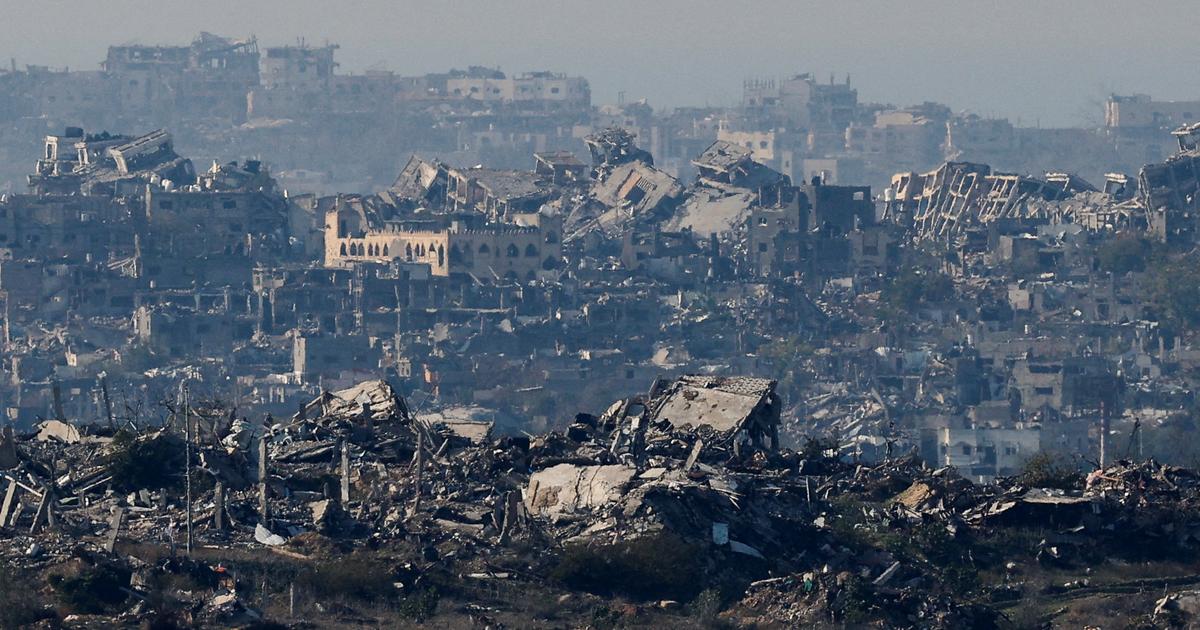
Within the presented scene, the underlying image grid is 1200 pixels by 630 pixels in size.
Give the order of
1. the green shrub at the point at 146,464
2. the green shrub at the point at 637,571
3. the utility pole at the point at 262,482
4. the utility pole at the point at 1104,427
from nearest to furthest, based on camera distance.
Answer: the green shrub at the point at 637,571
the utility pole at the point at 262,482
the green shrub at the point at 146,464
the utility pole at the point at 1104,427

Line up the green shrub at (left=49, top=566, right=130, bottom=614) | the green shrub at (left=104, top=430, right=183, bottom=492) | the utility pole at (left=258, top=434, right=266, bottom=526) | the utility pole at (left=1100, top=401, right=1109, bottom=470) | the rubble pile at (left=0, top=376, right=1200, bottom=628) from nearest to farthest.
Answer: the green shrub at (left=49, top=566, right=130, bottom=614)
the rubble pile at (left=0, top=376, right=1200, bottom=628)
the utility pole at (left=258, top=434, right=266, bottom=526)
the green shrub at (left=104, top=430, right=183, bottom=492)
the utility pole at (left=1100, top=401, right=1109, bottom=470)

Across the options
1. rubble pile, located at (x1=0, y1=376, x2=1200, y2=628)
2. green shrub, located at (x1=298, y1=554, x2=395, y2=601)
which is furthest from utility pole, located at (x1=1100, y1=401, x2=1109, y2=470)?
green shrub, located at (x1=298, y1=554, x2=395, y2=601)

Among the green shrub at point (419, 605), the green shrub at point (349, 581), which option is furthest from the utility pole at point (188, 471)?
the green shrub at point (419, 605)

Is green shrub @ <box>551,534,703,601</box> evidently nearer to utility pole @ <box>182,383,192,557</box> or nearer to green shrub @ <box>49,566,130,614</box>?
utility pole @ <box>182,383,192,557</box>

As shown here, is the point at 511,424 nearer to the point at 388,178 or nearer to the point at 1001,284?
the point at 1001,284

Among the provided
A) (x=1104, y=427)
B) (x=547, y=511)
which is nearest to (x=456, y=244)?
(x=1104, y=427)

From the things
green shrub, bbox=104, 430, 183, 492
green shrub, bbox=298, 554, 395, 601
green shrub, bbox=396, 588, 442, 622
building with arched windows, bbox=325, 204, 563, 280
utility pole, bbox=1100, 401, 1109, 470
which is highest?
green shrub, bbox=104, 430, 183, 492

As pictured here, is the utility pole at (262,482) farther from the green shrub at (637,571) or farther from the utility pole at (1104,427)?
the utility pole at (1104,427)

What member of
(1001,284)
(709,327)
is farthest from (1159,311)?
(709,327)

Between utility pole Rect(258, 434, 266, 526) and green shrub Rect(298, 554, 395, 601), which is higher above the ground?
utility pole Rect(258, 434, 266, 526)

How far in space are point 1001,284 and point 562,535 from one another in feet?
237

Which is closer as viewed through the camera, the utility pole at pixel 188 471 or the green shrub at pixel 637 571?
the green shrub at pixel 637 571

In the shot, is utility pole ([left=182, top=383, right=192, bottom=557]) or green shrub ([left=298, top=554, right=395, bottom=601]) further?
utility pole ([left=182, top=383, right=192, bottom=557])

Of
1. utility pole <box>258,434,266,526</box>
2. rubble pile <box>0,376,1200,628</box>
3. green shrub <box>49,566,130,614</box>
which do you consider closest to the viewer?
green shrub <box>49,566,130,614</box>
